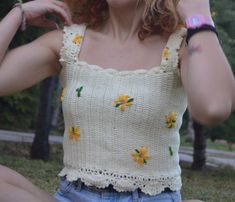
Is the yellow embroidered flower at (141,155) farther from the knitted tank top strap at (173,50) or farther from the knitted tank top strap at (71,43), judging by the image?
the knitted tank top strap at (71,43)

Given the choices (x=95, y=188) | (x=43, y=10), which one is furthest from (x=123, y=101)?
(x=43, y=10)

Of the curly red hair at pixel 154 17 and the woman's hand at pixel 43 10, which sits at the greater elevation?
the curly red hair at pixel 154 17

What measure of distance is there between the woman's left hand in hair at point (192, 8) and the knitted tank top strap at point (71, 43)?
0.48m

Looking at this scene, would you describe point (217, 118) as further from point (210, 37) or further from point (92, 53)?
point (92, 53)

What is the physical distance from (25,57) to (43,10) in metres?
0.25

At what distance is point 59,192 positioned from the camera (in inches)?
101

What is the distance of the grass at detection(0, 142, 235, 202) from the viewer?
7.34 m

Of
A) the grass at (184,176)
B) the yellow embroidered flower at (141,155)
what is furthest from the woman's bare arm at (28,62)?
the grass at (184,176)

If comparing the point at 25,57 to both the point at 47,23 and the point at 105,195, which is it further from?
the point at 105,195

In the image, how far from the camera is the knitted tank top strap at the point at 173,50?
7.99ft

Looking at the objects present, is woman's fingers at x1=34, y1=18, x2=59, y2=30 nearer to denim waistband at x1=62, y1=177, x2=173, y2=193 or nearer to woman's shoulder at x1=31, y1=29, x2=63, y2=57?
woman's shoulder at x1=31, y1=29, x2=63, y2=57

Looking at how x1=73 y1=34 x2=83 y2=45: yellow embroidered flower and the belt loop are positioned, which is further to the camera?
x1=73 y1=34 x2=83 y2=45: yellow embroidered flower

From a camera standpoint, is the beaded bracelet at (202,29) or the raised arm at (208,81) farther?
the beaded bracelet at (202,29)

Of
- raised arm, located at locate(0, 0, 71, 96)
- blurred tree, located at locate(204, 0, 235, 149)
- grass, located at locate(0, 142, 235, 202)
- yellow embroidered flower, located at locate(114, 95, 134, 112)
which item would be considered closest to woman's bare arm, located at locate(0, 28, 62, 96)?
raised arm, located at locate(0, 0, 71, 96)
